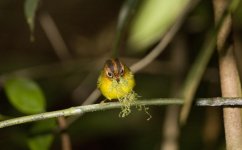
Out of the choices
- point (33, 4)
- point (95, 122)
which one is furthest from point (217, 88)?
point (33, 4)

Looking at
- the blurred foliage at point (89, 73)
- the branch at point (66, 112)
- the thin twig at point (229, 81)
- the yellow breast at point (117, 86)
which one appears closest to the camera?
the branch at point (66, 112)

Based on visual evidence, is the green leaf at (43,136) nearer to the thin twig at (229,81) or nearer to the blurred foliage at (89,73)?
the blurred foliage at (89,73)

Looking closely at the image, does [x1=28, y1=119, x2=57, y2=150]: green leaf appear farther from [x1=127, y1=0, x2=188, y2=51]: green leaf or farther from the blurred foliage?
[x1=127, y1=0, x2=188, y2=51]: green leaf

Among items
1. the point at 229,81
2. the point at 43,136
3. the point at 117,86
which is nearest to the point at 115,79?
the point at 117,86

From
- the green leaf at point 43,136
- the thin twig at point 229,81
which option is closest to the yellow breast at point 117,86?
the green leaf at point 43,136

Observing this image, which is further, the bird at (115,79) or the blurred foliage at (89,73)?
the blurred foliage at (89,73)

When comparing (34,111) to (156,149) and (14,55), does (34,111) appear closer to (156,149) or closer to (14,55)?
(156,149)

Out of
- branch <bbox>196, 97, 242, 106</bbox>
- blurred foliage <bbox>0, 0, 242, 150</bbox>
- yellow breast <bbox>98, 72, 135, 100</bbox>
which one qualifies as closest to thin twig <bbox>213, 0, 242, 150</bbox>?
branch <bbox>196, 97, 242, 106</bbox>

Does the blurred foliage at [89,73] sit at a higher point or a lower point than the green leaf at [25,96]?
higher
